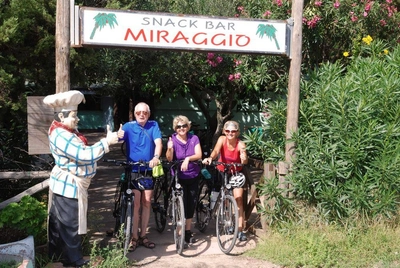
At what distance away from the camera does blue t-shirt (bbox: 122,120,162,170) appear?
231 inches

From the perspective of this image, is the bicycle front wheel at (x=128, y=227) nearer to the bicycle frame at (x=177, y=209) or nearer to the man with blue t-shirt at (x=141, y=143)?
the man with blue t-shirt at (x=141, y=143)

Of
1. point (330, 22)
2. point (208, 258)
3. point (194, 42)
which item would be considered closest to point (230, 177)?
point (208, 258)

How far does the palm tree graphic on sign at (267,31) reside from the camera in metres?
6.09

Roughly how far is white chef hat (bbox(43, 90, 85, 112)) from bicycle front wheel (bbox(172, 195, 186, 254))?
5.62 ft

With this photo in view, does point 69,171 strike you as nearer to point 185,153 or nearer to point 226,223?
point 185,153

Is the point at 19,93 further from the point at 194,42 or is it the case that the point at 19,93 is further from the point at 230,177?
the point at 230,177

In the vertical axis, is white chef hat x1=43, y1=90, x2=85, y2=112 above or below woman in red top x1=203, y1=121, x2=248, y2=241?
above

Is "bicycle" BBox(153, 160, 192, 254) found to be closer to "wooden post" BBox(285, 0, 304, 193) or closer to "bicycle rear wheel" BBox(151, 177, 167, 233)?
"bicycle rear wheel" BBox(151, 177, 167, 233)

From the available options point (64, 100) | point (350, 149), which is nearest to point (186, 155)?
point (64, 100)

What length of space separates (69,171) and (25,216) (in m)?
0.64

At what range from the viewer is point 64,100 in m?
4.98

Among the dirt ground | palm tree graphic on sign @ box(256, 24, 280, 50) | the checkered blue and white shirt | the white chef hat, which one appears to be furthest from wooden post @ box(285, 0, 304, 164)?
the white chef hat

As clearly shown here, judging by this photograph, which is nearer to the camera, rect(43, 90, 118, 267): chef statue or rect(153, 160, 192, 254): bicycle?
rect(43, 90, 118, 267): chef statue

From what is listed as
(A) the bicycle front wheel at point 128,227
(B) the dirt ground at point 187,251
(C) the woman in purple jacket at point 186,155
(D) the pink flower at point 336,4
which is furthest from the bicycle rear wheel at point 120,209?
(D) the pink flower at point 336,4
